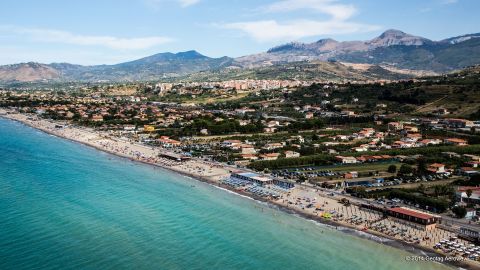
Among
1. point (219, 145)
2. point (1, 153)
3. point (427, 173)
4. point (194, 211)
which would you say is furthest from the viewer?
point (219, 145)

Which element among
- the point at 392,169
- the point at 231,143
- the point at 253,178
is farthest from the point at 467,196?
the point at 231,143

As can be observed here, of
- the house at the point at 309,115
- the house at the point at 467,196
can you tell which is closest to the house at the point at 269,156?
the house at the point at 467,196

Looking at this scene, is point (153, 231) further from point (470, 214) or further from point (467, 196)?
point (467, 196)

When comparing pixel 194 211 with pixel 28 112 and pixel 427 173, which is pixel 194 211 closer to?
pixel 427 173

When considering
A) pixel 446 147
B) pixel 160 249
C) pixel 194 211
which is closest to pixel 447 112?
pixel 446 147

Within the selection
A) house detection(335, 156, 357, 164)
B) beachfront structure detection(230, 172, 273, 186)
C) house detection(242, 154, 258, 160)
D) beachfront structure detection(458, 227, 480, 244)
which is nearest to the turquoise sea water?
beachfront structure detection(230, 172, 273, 186)

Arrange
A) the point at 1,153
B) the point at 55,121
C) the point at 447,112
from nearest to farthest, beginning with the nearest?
the point at 1,153
the point at 447,112
the point at 55,121
